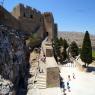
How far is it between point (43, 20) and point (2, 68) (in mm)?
19871

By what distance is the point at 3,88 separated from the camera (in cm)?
1288

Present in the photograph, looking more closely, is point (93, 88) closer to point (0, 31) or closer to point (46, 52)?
point (46, 52)

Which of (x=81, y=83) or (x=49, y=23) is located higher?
(x=49, y=23)

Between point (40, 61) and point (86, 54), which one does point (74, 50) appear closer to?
point (86, 54)

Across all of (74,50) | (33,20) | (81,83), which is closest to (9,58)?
(81,83)

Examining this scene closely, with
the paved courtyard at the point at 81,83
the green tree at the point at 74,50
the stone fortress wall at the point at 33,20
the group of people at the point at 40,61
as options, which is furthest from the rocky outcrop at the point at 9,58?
the green tree at the point at 74,50

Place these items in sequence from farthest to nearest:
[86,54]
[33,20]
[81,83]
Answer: [33,20]
[86,54]
[81,83]

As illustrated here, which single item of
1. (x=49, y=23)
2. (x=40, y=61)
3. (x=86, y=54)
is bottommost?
(x=40, y=61)

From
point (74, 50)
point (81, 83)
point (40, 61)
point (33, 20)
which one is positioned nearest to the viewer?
point (81, 83)

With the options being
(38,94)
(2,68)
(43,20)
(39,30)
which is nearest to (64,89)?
(38,94)

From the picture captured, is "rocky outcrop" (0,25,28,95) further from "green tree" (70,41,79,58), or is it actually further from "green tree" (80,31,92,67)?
"green tree" (70,41,79,58)

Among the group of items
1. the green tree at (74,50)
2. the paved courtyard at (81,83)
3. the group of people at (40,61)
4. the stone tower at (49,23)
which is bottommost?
the paved courtyard at (81,83)

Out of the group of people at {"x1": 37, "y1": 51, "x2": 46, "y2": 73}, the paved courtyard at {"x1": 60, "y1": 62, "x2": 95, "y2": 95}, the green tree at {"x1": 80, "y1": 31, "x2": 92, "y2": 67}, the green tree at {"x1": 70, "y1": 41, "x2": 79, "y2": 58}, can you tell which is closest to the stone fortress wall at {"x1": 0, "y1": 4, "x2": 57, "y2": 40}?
the group of people at {"x1": 37, "y1": 51, "x2": 46, "y2": 73}

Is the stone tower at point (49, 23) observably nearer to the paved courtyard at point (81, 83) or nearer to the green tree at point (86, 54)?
the green tree at point (86, 54)
